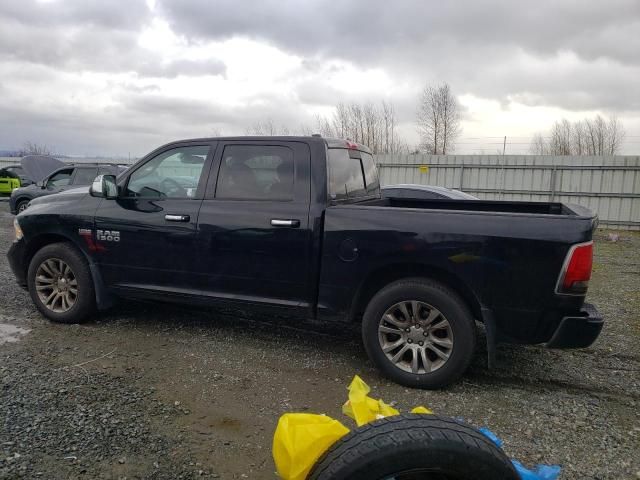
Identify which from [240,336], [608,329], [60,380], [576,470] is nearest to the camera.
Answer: [576,470]

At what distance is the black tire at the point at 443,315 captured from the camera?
3.59m

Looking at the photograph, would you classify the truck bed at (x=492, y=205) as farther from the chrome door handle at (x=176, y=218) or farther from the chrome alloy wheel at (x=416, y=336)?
the chrome door handle at (x=176, y=218)

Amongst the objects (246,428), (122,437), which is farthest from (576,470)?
(122,437)

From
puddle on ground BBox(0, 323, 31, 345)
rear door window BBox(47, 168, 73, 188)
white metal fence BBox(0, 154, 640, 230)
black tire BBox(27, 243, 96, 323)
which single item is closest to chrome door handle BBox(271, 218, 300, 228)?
black tire BBox(27, 243, 96, 323)

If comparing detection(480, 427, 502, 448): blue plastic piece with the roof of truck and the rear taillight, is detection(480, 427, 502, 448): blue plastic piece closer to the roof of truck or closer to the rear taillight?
the rear taillight

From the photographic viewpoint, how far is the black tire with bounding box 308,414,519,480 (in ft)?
5.32

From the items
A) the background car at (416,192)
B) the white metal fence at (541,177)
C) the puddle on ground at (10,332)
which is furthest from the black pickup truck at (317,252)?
the white metal fence at (541,177)

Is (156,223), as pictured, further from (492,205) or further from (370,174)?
(492,205)

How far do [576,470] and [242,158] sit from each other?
133 inches

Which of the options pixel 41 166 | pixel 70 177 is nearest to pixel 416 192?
pixel 70 177

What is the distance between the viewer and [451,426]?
1.74 meters

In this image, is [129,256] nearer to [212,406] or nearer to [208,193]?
[208,193]

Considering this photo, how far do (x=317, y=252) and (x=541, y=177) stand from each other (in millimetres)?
14742

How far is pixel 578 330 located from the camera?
3375mm
